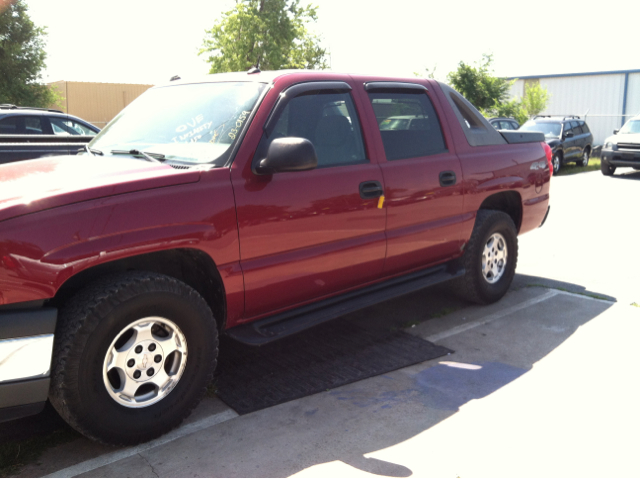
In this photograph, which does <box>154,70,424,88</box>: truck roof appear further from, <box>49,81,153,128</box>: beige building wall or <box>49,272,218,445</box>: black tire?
<box>49,81,153,128</box>: beige building wall

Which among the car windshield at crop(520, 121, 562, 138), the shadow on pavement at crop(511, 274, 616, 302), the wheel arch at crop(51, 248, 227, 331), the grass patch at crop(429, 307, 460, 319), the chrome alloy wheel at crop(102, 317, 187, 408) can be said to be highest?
the car windshield at crop(520, 121, 562, 138)

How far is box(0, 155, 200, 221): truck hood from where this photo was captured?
285 cm

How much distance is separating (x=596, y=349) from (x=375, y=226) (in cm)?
194

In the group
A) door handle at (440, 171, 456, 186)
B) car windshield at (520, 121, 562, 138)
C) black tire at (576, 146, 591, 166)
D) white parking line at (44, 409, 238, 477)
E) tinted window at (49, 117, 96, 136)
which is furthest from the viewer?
black tire at (576, 146, 591, 166)

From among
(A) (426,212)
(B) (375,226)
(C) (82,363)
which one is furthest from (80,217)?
(A) (426,212)

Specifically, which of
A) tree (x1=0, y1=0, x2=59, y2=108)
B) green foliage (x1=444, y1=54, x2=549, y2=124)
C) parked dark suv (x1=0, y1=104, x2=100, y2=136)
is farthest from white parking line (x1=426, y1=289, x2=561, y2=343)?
green foliage (x1=444, y1=54, x2=549, y2=124)

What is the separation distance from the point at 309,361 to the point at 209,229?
4.96 ft

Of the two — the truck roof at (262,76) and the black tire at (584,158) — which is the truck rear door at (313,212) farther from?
the black tire at (584,158)

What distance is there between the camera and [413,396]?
3881 mm

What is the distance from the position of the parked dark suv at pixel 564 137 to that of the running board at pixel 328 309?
1512 centimetres

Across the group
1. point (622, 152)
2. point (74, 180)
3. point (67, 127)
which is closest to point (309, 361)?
point (74, 180)

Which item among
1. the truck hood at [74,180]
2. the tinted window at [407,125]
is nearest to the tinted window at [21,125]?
the truck hood at [74,180]

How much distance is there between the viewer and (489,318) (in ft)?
17.8

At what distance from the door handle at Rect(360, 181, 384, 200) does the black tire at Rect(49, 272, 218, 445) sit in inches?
55.2
